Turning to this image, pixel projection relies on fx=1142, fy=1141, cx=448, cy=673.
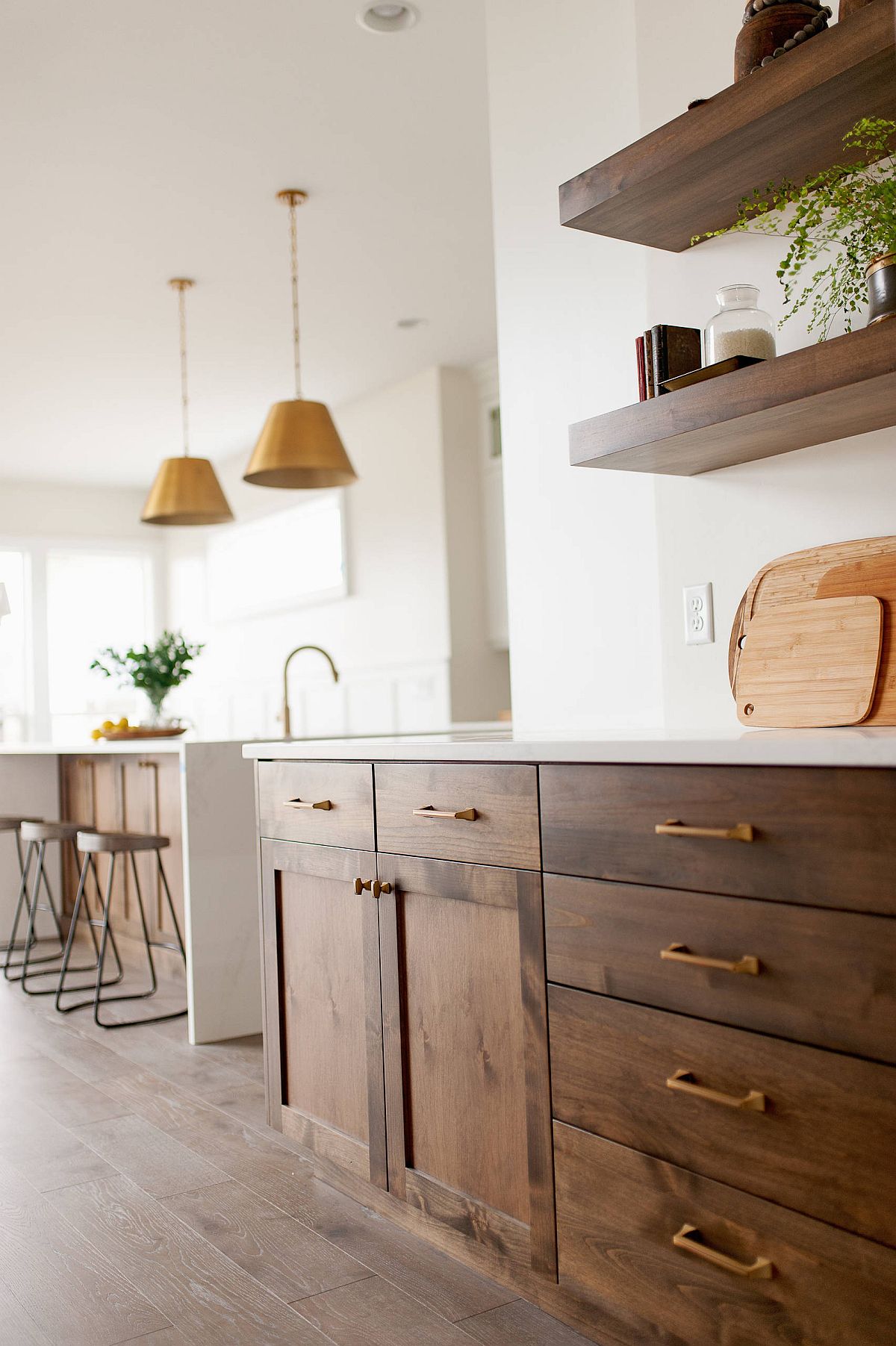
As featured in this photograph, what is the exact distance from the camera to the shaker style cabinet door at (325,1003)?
209cm

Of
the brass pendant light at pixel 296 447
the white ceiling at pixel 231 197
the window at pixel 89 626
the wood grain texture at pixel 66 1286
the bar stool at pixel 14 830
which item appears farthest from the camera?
the window at pixel 89 626

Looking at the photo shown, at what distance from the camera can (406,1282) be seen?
1893 mm

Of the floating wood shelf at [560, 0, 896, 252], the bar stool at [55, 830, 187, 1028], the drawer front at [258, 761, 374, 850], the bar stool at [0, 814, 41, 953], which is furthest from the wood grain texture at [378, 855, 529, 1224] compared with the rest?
the bar stool at [0, 814, 41, 953]

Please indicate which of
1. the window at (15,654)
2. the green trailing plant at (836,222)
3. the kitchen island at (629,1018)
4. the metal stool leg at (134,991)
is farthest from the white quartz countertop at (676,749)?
the window at (15,654)

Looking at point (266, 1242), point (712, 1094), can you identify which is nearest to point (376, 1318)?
point (266, 1242)

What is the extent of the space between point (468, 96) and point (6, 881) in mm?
3870

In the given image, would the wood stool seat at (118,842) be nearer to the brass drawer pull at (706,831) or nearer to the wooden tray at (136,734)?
the wooden tray at (136,734)

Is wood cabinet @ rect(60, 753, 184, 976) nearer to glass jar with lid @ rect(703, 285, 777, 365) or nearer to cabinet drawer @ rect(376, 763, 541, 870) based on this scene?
cabinet drawer @ rect(376, 763, 541, 870)

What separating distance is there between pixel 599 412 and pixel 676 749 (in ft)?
4.16

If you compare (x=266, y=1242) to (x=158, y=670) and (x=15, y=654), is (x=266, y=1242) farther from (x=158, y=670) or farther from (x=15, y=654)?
(x=15, y=654)

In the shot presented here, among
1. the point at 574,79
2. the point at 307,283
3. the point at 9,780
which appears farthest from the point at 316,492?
the point at 574,79

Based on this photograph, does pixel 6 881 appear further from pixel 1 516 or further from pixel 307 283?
pixel 1 516

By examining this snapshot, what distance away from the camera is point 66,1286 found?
1.95 metres

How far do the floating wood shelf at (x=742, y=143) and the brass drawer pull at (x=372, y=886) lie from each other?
4.10 feet
